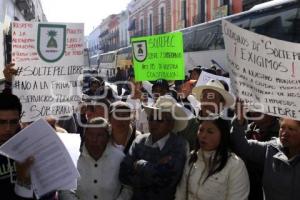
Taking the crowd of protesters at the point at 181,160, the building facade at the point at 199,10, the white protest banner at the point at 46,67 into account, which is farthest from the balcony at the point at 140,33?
the crowd of protesters at the point at 181,160

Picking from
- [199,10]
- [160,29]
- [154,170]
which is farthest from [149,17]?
[154,170]

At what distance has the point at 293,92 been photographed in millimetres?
3084

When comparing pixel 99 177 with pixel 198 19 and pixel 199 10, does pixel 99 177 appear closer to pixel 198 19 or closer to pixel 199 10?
pixel 198 19

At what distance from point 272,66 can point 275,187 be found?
2.78 feet

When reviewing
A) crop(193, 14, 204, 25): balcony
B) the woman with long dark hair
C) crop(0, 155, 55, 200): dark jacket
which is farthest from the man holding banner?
crop(193, 14, 204, 25): balcony

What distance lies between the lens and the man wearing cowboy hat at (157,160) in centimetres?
299

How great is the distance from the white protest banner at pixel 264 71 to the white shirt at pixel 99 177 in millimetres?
1074

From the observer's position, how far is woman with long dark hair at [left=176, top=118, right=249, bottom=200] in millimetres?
2867

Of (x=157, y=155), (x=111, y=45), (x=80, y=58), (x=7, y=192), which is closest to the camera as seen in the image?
(x=7, y=192)

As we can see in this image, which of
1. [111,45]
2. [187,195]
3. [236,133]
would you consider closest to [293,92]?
[236,133]

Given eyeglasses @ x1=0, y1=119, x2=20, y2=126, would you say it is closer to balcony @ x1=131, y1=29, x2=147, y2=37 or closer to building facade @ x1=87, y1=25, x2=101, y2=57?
balcony @ x1=131, y1=29, x2=147, y2=37

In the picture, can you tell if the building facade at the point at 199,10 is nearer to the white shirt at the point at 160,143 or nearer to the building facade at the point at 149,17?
the building facade at the point at 149,17

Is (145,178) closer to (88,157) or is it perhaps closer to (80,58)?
(88,157)

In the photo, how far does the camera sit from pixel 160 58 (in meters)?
6.34
